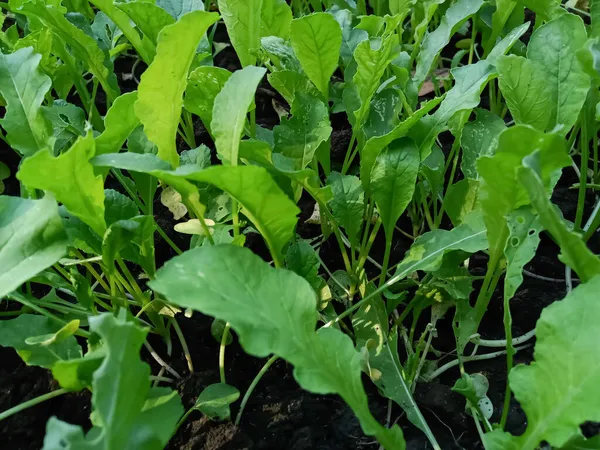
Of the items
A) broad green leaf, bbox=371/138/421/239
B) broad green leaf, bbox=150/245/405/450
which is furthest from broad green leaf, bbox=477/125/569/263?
broad green leaf, bbox=150/245/405/450

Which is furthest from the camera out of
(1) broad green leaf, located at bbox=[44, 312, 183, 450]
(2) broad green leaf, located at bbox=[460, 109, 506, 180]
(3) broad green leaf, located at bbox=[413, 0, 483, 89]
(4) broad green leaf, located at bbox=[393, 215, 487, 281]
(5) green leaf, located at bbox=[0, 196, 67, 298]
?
(3) broad green leaf, located at bbox=[413, 0, 483, 89]

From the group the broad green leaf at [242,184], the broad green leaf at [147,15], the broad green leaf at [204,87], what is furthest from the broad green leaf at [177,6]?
the broad green leaf at [242,184]

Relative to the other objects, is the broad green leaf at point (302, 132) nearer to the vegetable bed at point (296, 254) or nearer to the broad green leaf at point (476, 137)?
the vegetable bed at point (296, 254)

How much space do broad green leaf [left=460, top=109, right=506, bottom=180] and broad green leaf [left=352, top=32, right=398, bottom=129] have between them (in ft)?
0.48

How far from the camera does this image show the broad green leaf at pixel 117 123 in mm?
689

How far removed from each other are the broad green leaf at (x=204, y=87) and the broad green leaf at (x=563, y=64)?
1.35ft

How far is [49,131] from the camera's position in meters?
0.77

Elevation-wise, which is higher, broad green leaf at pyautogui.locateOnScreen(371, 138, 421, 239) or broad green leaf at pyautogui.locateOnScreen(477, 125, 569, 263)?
broad green leaf at pyautogui.locateOnScreen(477, 125, 569, 263)

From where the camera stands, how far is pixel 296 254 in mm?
742

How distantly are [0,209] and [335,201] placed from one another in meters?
0.39

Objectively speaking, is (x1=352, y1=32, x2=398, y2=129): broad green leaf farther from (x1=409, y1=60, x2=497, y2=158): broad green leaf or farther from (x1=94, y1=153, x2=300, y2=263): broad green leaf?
(x1=94, y1=153, x2=300, y2=263): broad green leaf

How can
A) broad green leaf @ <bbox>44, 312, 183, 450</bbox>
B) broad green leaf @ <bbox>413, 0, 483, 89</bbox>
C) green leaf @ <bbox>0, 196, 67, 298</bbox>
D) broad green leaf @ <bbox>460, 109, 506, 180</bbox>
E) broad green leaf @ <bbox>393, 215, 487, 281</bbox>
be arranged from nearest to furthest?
broad green leaf @ <bbox>44, 312, 183, 450</bbox>
green leaf @ <bbox>0, 196, 67, 298</bbox>
broad green leaf @ <bbox>393, 215, 487, 281</bbox>
broad green leaf @ <bbox>460, 109, 506, 180</bbox>
broad green leaf @ <bbox>413, 0, 483, 89</bbox>

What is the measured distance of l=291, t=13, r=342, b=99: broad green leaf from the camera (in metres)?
0.82

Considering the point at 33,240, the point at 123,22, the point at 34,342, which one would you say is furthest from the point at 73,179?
the point at 123,22
